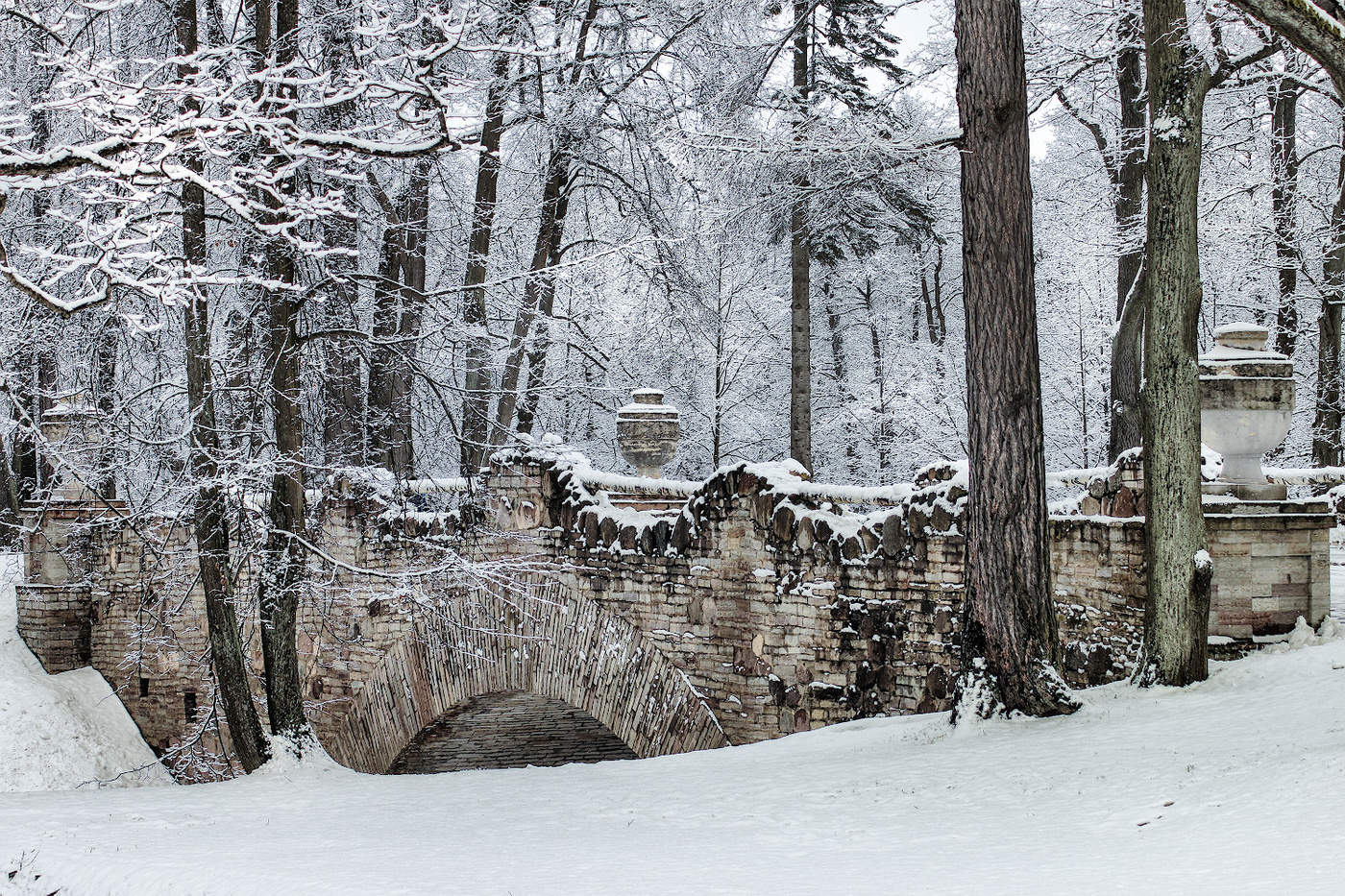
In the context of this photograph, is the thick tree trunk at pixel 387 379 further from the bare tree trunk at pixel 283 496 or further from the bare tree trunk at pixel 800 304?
the bare tree trunk at pixel 800 304

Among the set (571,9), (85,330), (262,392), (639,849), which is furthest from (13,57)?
(639,849)

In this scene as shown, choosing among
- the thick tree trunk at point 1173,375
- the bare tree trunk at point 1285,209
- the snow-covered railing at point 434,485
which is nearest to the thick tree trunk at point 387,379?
the snow-covered railing at point 434,485

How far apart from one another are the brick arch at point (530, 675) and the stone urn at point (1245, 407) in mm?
4352

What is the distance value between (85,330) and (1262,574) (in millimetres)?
8473

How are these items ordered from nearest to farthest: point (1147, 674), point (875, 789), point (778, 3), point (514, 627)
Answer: point (875, 789) < point (1147, 674) < point (514, 627) < point (778, 3)

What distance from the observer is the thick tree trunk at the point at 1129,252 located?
36.8 ft

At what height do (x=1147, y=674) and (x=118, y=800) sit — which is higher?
(x=1147, y=674)

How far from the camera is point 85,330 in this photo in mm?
8375

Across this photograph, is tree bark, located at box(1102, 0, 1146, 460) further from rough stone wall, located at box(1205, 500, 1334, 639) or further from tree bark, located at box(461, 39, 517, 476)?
tree bark, located at box(461, 39, 517, 476)

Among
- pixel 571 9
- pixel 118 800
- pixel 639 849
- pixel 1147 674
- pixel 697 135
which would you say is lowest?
pixel 118 800

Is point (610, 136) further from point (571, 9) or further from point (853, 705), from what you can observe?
point (853, 705)

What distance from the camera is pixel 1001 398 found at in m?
6.41

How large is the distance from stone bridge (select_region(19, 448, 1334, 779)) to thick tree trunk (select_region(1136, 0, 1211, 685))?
530 millimetres

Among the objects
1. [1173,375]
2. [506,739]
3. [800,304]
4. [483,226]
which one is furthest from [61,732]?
[1173,375]
